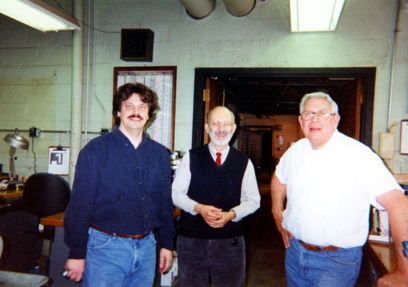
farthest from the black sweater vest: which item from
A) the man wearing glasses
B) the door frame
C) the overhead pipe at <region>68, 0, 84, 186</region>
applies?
the overhead pipe at <region>68, 0, 84, 186</region>

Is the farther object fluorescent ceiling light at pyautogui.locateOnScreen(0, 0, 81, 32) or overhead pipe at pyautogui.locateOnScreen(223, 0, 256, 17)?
overhead pipe at pyautogui.locateOnScreen(223, 0, 256, 17)

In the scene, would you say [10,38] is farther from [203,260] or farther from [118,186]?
[203,260]

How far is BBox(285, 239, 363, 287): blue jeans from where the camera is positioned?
1.53m

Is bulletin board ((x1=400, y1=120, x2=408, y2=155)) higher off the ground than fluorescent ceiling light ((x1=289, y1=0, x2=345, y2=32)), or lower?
lower

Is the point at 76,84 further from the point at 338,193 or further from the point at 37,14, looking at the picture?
the point at 338,193

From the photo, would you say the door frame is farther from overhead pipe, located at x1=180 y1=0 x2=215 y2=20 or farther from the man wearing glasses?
the man wearing glasses

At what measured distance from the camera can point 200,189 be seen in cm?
196

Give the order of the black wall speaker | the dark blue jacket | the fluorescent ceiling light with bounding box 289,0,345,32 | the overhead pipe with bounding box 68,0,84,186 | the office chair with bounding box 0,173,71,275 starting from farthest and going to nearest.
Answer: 1. the overhead pipe with bounding box 68,0,84,186
2. the black wall speaker
3. the office chair with bounding box 0,173,71,275
4. the fluorescent ceiling light with bounding box 289,0,345,32
5. the dark blue jacket

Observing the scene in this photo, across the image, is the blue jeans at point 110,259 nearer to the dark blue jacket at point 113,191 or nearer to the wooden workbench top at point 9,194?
the dark blue jacket at point 113,191

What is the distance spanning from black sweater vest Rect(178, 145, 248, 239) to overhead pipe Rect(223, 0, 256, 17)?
1530 millimetres

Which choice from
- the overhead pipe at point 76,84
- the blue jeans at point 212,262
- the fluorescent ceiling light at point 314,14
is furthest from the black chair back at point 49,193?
the fluorescent ceiling light at point 314,14

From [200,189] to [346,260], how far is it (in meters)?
0.89

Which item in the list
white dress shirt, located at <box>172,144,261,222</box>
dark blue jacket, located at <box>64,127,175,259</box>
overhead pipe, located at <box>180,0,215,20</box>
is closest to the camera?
dark blue jacket, located at <box>64,127,175,259</box>

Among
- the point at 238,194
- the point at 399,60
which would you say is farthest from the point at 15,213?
the point at 399,60
